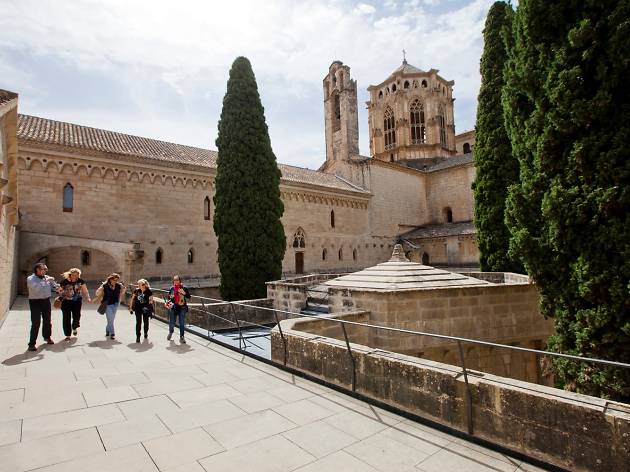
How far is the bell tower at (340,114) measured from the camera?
34.7 metres

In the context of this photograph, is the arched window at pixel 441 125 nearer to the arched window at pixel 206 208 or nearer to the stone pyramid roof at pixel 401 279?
the arched window at pixel 206 208

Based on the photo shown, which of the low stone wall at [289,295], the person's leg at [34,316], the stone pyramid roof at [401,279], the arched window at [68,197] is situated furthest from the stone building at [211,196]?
the stone pyramid roof at [401,279]

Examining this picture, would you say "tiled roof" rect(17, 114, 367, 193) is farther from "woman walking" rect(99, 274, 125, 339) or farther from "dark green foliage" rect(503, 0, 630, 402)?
"dark green foliage" rect(503, 0, 630, 402)

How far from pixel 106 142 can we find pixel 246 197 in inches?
432

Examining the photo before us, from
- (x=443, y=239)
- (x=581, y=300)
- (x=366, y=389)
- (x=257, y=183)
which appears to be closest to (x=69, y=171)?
(x=257, y=183)

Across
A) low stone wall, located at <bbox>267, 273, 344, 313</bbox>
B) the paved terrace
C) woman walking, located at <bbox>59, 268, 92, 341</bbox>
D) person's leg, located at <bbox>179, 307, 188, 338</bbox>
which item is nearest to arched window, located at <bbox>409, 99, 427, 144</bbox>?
low stone wall, located at <bbox>267, 273, 344, 313</bbox>

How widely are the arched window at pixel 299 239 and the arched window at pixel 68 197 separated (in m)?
14.5

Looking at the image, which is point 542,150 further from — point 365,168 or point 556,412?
point 365,168

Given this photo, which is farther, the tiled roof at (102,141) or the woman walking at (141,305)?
the tiled roof at (102,141)

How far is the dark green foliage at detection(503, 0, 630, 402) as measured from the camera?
4977 millimetres

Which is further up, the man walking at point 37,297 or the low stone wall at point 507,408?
the man walking at point 37,297

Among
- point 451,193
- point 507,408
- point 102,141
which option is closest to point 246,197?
point 102,141

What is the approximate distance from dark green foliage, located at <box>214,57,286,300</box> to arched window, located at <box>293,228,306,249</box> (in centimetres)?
1066

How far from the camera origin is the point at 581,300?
555 centimetres
